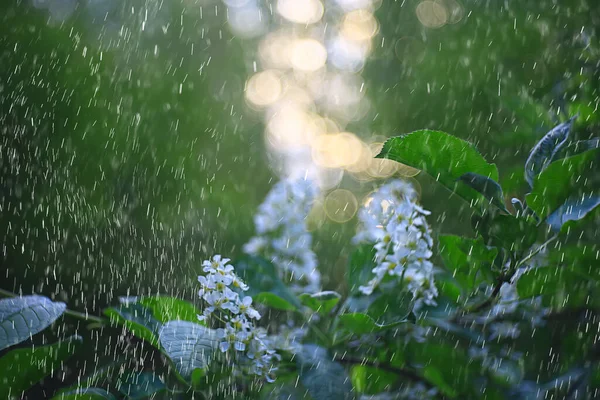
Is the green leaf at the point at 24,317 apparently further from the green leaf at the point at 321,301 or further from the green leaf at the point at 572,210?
the green leaf at the point at 572,210

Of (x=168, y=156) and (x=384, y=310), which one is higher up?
(x=168, y=156)

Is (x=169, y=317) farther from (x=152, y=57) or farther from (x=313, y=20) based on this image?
(x=313, y=20)

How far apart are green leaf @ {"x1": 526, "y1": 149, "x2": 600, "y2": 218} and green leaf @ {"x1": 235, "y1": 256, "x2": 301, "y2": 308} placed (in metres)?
0.29

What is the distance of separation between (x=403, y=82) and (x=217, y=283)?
2.44 metres

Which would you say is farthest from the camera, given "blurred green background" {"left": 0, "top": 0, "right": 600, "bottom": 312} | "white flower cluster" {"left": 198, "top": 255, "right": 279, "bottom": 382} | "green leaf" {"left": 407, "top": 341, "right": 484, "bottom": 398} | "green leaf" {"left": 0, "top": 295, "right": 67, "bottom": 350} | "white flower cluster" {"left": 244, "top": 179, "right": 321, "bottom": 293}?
"blurred green background" {"left": 0, "top": 0, "right": 600, "bottom": 312}

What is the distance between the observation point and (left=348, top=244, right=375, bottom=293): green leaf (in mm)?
731

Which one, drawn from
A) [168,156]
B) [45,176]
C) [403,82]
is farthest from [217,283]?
[168,156]

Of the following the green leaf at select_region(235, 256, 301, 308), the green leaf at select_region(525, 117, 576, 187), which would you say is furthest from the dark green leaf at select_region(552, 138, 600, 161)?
the green leaf at select_region(235, 256, 301, 308)

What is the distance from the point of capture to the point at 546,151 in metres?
0.61

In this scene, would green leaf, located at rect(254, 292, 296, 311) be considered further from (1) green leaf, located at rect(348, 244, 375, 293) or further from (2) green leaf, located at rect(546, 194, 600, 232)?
(2) green leaf, located at rect(546, 194, 600, 232)

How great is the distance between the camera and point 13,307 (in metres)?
0.52

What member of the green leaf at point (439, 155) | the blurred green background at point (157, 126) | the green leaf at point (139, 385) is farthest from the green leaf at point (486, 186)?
the blurred green background at point (157, 126)

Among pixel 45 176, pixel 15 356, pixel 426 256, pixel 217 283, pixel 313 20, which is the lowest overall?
pixel 15 356

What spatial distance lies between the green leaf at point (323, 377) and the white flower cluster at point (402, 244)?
11cm
